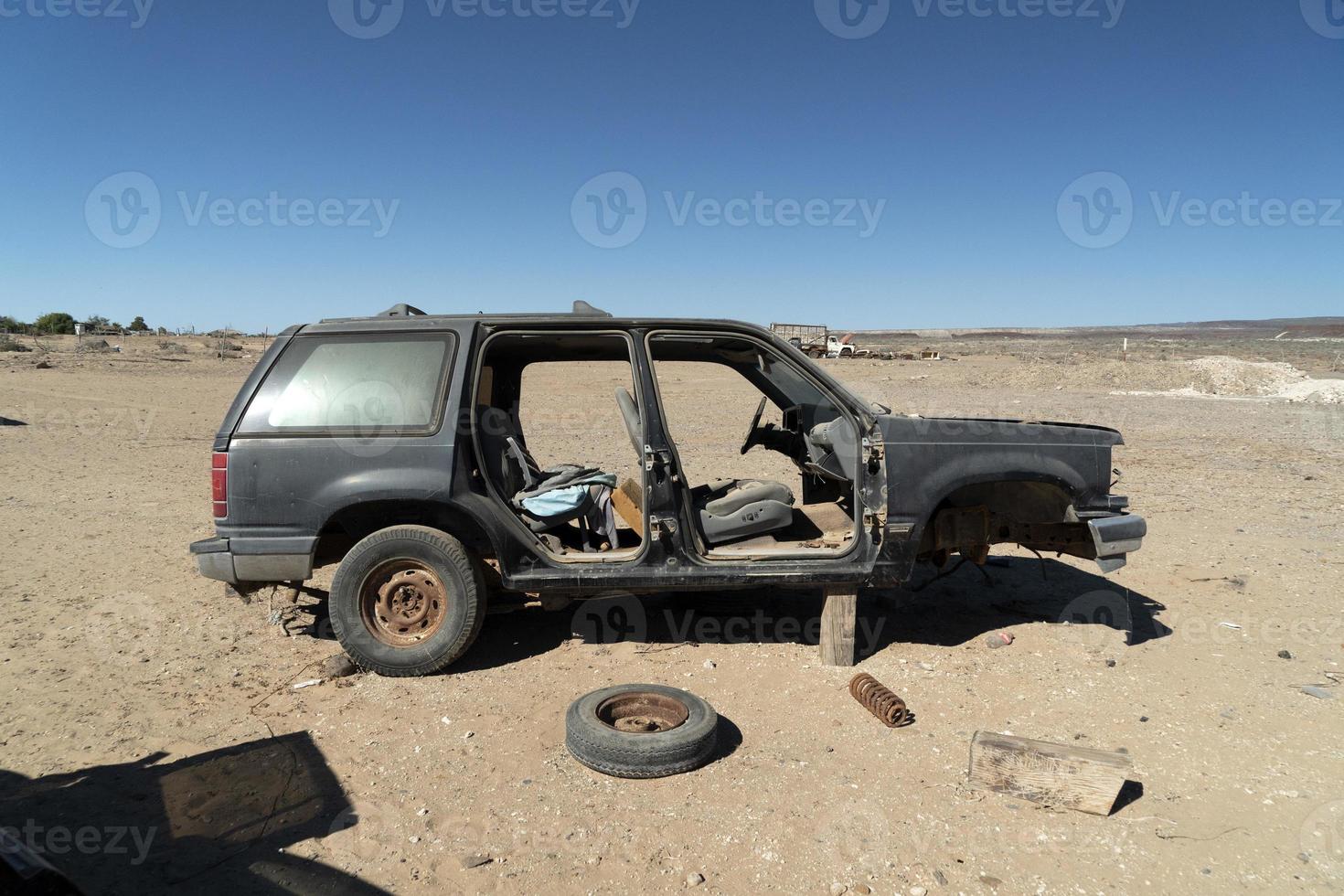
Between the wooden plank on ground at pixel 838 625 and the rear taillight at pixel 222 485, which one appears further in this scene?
the wooden plank on ground at pixel 838 625

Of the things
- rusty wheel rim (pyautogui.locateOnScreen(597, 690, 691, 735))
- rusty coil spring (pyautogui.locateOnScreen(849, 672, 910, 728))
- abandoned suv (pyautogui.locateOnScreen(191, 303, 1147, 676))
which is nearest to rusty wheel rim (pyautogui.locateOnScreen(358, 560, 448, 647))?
abandoned suv (pyautogui.locateOnScreen(191, 303, 1147, 676))

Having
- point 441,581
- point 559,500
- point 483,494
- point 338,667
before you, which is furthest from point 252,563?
point 559,500

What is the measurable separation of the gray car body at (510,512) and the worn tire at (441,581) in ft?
0.48

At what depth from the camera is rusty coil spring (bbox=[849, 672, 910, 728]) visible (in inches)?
153

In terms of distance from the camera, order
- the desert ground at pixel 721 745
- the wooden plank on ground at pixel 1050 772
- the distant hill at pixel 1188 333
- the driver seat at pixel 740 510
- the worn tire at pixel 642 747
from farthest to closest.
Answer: the distant hill at pixel 1188 333 → the driver seat at pixel 740 510 → the worn tire at pixel 642 747 → the wooden plank on ground at pixel 1050 772 → the desert ground at pixel 721 745

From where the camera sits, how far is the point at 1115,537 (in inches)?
179

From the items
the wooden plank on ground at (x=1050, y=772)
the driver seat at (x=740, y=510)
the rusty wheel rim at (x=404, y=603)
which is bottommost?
the wooden plank on ground at (x=1050, y=772)

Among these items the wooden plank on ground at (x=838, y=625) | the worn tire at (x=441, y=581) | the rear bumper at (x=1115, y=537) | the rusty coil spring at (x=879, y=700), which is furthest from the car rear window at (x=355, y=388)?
the rear bumper at (x=1115, y=537)

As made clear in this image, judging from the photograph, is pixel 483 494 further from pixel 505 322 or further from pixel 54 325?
pixel 54 325

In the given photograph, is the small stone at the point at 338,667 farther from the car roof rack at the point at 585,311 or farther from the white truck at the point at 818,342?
the white truck at the point at 818,342

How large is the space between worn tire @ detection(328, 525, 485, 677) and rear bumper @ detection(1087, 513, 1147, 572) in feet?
11.6

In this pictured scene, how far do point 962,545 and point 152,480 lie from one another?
31.6 ft

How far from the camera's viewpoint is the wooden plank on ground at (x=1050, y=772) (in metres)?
3.13

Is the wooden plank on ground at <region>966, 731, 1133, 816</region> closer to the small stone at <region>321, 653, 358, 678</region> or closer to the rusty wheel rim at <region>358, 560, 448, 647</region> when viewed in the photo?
the rusty wheel rim at <region>358, 560, 448, 647</region>
